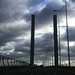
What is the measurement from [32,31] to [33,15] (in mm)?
8016

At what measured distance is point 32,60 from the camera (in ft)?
321

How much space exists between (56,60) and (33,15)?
2348 cm

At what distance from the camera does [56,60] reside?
9894 centimetres

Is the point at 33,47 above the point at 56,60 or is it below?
above

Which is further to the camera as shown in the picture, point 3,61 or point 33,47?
point 33,47

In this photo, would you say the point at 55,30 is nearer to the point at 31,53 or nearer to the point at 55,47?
the point at 55,47

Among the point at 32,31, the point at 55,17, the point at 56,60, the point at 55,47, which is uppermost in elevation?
the point at 55,17

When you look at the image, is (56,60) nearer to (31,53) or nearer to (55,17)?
(31,53)

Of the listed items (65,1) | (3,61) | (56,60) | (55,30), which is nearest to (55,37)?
(55,30)

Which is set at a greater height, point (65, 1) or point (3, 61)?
point (65, 1)

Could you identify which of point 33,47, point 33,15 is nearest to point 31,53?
point 33,47
